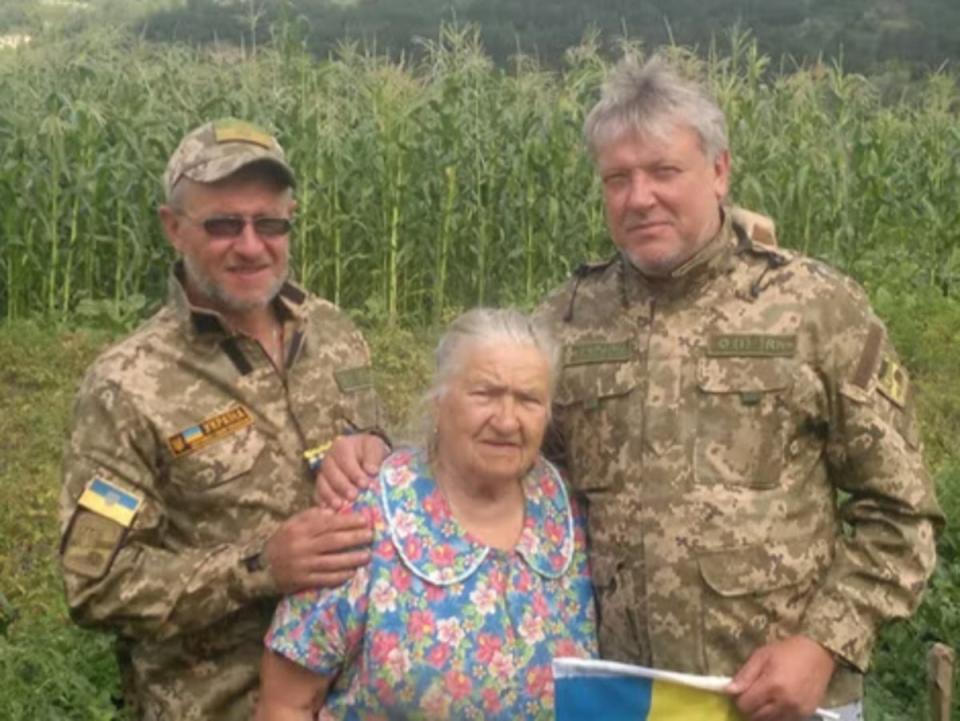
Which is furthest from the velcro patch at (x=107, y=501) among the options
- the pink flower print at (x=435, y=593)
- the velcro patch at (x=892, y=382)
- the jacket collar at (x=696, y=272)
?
the velcro patch at (x=892, y=382)

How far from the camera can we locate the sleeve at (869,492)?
353cm

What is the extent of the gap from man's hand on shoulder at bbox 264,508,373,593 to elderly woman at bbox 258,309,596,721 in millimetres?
28

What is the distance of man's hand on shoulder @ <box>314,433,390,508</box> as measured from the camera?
357 centimetres

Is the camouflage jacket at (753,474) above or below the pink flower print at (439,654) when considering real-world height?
above

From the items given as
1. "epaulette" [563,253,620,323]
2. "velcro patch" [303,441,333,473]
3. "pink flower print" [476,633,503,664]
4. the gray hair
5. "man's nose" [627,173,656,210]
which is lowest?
"pink flower print" [476,633,503,664]

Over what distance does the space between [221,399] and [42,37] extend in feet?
43.0

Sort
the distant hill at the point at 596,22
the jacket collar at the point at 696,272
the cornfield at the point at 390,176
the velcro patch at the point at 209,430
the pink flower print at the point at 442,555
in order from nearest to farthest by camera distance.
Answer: the pink flower print at the point at 442,555
the jacket collar at the point at 696,272
the velcro patch at the point at 209,430
the cornfield at the point at 390,176
the distant hill at the point at 596,22

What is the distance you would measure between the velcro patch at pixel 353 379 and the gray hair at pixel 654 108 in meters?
0.83

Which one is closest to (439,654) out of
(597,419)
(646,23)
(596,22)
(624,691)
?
(624,691)

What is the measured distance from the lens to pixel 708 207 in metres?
3.59

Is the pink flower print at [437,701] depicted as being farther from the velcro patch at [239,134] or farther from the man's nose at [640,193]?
the velcro patch at [239,134]

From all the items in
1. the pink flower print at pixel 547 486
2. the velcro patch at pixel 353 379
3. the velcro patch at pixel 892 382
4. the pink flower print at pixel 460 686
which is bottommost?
the pink flower print at pixel 460 686

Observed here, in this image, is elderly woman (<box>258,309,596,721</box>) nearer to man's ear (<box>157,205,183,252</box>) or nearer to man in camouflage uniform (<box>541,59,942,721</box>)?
man in camouflage uniform (<box>541,59,942,721</box>)

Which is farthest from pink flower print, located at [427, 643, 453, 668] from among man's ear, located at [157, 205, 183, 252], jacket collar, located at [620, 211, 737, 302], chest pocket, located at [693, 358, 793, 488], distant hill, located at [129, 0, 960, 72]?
distant hill, located at [129, 0, 960, 72]
